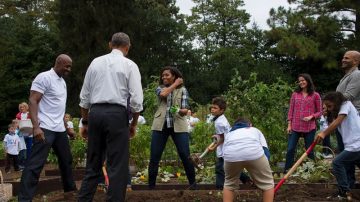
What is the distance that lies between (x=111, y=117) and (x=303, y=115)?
453cm

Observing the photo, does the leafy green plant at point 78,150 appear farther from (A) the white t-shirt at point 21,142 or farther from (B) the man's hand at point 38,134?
(B) the man's hand at point 38,134

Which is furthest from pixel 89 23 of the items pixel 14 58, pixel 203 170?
pixel 203 170

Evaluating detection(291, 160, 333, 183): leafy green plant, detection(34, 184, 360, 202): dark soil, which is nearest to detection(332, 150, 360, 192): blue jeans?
detection(34, 184, 360, 202): dark soil

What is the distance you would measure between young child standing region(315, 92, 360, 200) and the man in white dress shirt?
236 centimetres

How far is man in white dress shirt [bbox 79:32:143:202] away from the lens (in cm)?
533

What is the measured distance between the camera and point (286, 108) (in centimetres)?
1108

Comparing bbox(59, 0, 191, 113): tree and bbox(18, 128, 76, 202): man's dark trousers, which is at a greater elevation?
bbox(59, 0, 191, 113): tree

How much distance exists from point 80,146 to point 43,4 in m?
34.7

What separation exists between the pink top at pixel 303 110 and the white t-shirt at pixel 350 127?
2.30 meters

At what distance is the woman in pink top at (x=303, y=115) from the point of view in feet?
29.2

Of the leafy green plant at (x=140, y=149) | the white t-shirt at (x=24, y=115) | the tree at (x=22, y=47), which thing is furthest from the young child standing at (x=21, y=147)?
the tree at (x=22, y=47)

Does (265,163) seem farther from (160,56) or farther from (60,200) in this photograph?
(160,56)

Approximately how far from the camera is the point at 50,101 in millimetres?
6695

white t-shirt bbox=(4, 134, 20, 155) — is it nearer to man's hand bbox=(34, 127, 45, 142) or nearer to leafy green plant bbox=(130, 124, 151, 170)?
leafy green plant bbox=(130, 124, 151, 170)
